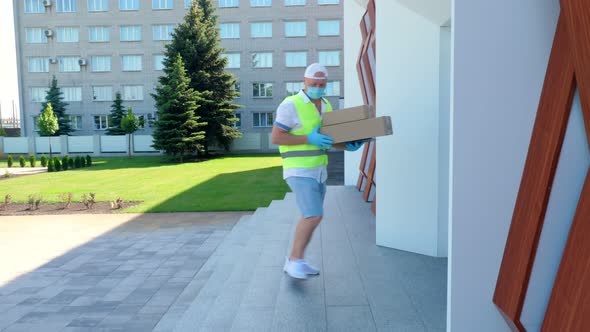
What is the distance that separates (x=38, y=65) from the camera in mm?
44219

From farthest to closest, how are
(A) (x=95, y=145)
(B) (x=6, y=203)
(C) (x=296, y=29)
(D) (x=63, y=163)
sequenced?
(C) (x=296, y=29), (A) (x=95, y=145), (D) (x=63, y=163), (B) (x=6, y=203)

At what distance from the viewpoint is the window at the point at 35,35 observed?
44.0 m

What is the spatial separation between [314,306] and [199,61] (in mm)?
30765

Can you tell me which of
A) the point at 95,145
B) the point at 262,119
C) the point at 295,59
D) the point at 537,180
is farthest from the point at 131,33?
the point at 537,180

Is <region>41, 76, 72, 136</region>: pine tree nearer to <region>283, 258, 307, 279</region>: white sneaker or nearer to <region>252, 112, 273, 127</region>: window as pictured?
<region>252, 112, 273, 127</region>: window

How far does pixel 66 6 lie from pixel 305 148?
4674cm

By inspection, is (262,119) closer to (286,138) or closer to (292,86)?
(292,86)

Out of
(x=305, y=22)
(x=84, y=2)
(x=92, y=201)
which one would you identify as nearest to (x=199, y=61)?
(x=305, y=22)

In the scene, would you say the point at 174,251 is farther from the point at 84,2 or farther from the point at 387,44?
the point at 84,2

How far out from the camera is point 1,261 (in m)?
8.06

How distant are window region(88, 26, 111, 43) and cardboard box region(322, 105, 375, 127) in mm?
43669

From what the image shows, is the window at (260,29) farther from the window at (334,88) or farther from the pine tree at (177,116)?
the pine tree at (177,116)

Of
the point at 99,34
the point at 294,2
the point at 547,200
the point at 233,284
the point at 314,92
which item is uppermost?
the point at 294,2

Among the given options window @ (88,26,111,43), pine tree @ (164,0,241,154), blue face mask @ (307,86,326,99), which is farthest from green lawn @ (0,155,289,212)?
window @ (88,26,111,43)
